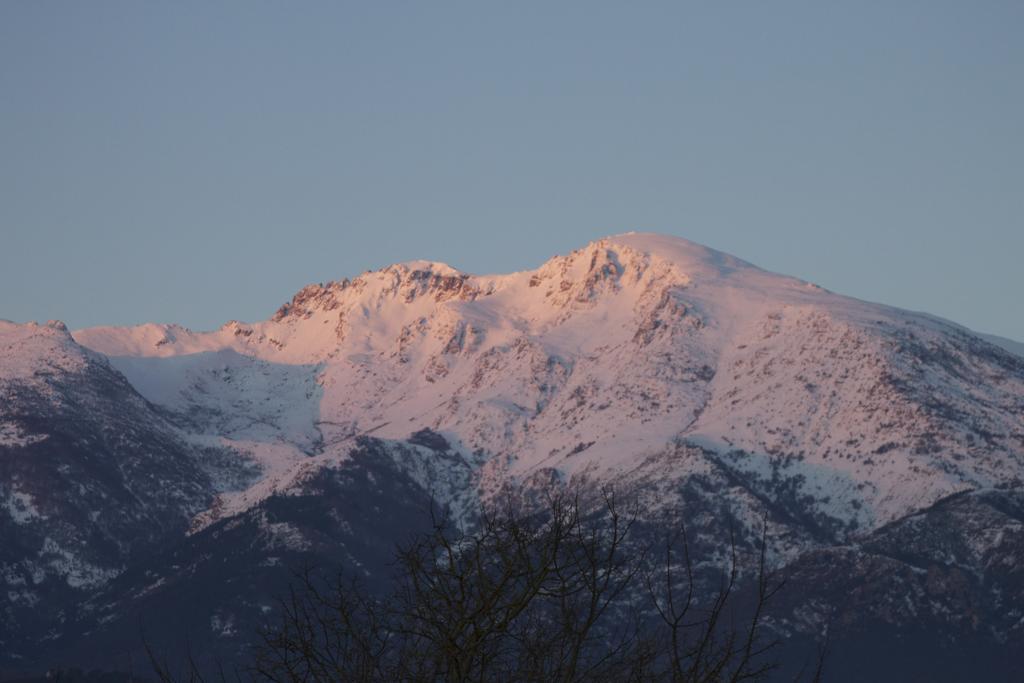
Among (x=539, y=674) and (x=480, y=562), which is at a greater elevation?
(x=480, y=562)

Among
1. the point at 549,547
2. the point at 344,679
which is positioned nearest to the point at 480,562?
the point at 549,547

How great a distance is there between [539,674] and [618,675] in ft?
10.8

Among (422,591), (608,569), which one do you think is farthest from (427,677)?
(608,569)

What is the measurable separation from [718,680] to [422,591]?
18.3 ft

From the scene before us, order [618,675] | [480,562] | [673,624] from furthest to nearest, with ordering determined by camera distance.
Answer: [618,675] → [480,562] → [673,624]

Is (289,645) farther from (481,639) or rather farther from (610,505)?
(610,505)

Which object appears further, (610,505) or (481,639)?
(610,505)

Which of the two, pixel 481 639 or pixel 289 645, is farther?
pixel 289 645

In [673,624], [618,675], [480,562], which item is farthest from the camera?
[618,675]

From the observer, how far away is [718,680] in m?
31.0

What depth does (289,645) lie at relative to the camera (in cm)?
3253

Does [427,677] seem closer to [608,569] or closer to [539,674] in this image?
[539,674]

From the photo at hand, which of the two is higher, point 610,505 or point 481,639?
point 610,505

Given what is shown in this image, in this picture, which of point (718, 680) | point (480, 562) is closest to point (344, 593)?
point (480, 562)
